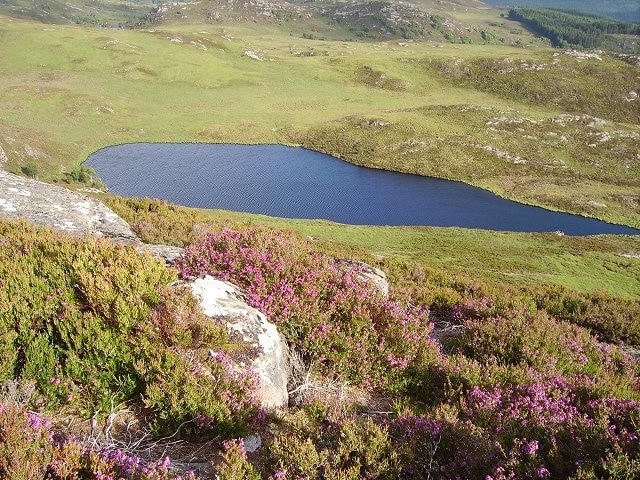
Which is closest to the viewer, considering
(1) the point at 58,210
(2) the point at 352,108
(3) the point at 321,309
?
(3) the point at 321,309

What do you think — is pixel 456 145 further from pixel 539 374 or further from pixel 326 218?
pixel 539 374

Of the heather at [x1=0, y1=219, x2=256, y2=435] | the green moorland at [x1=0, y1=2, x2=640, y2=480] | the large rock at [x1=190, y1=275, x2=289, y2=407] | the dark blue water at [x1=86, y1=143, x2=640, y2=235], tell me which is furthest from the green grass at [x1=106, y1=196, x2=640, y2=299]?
the heather at [x1=0, y1=219, x2=256, y2=435]

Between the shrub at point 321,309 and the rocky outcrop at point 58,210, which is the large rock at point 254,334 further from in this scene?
the rocky outcrop at point 58,210

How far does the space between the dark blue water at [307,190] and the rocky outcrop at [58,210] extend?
124 ft

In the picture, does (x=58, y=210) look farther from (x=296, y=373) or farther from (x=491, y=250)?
(x=491, y=250)

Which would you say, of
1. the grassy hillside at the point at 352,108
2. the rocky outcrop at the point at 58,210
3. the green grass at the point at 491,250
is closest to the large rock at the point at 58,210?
the rocky outcrop at the point at 58,210

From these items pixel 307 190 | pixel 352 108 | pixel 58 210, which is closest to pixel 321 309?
pixel 58 210

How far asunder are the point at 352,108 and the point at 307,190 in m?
51.1

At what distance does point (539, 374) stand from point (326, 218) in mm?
49257

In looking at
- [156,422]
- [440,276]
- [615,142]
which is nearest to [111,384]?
[156,422]

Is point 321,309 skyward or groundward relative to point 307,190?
skyward

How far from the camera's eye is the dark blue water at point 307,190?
58.6 meters

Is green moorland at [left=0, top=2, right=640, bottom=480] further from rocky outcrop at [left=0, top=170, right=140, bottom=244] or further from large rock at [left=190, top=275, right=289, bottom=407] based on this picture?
rocky outcrop at [left=0, top=170, right=140, bottom=244]

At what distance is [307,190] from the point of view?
66.9 m
